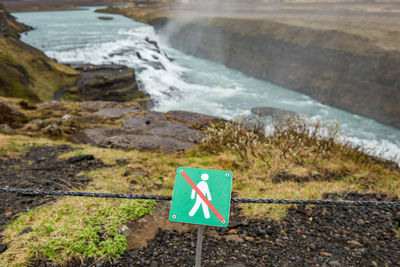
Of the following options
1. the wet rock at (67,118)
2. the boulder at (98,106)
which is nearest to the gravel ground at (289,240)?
the wet rock at (67,118)

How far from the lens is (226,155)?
657cm

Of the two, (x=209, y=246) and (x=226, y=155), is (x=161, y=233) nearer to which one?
(x=209, y=246)

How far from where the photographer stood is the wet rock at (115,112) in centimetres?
1224

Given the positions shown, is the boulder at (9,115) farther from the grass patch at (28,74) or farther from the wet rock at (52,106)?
the grass patch at (28,74)

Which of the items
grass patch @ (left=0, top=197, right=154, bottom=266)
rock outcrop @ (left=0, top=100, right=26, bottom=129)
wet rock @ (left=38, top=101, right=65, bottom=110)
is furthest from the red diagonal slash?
wet rock @ (left=38, top=101, right=65, bottom=110)

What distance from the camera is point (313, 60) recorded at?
42562 mm

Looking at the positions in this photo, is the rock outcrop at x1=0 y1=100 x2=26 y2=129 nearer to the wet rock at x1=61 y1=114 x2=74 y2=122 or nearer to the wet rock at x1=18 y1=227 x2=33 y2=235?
the wet rock at x1=61 y1=114 x2=74 y2=122

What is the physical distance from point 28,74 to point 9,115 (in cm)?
1237

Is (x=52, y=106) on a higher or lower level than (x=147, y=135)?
lower

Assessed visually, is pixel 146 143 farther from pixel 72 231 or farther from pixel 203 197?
pixel 203 197

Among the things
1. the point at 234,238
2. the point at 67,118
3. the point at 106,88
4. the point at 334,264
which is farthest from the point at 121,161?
the point at 106,88

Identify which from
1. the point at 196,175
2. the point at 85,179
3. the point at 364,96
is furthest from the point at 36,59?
the point at 364,96

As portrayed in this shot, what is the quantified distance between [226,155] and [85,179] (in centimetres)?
320

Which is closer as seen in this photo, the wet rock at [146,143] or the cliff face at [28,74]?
the wet rock at [146,143]
